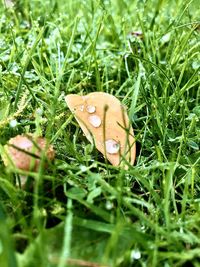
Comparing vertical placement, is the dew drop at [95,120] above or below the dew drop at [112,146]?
above

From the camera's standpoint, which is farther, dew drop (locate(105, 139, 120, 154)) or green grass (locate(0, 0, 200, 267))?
dew drop (locate(105, 139, 120, 154))

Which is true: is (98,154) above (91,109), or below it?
below

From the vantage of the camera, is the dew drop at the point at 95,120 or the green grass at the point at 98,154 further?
the dew drop at the point at 95,120

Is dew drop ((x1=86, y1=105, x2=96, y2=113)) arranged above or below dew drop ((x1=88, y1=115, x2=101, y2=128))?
above

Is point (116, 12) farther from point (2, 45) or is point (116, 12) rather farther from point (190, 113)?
point (190, 113)
